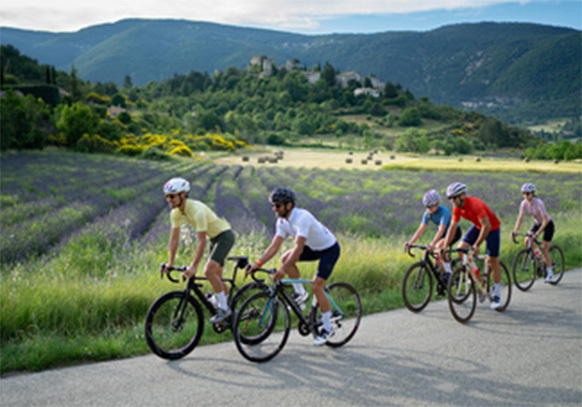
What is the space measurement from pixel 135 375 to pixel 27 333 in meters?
1.71

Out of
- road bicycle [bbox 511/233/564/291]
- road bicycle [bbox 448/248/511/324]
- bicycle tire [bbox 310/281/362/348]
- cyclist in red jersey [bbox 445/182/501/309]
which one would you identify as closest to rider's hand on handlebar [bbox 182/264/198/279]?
bicycle tire [bbox 310/281/362/348]

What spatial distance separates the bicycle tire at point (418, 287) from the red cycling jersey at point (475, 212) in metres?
0.98

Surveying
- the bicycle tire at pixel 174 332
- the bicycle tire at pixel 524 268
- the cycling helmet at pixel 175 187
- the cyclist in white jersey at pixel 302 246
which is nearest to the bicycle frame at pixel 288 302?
the cyclist in white jersey at pixel 302 246

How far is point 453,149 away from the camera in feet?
335

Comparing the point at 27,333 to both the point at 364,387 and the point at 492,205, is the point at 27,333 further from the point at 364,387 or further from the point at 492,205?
the point at 492,205

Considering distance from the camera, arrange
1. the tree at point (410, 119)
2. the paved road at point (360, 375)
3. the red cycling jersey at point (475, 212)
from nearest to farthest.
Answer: the paved road at point (360, 375), the red cycling jersey at point (475, 212), the tree at point (410, 119)

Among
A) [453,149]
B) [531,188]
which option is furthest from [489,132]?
[531,188]

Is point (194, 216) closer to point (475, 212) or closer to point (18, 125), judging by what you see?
point (475, 212)

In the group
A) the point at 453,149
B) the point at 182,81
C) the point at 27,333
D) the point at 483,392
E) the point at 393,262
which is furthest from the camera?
the point at 182,81

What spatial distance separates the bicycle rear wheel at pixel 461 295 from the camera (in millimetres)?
6941

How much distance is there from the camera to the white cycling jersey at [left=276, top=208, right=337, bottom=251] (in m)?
5.36

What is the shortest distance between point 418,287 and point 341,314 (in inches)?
91.3

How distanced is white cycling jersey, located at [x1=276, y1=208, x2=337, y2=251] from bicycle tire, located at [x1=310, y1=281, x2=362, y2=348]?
639 millimetres

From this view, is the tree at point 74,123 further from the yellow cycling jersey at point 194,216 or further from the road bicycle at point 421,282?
the yellow cycling jersey at point 194,216
